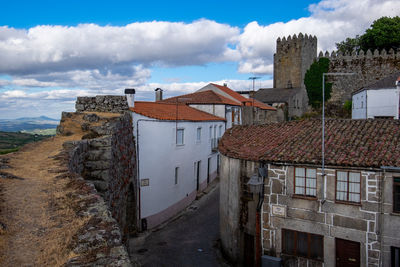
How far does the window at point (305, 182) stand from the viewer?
12.6m

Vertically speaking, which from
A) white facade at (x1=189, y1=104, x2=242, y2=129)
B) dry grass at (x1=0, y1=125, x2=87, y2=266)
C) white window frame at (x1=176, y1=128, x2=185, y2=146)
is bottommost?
dry grass at (x1=0, y1=125, x2=87, y2=266)

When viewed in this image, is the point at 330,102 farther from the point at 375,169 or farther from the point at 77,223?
the point at 77,223

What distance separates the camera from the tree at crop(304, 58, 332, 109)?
46125mm

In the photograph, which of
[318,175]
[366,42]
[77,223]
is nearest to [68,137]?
[77,223]

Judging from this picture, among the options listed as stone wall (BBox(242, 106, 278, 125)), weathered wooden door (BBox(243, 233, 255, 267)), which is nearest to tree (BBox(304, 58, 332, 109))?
stone wall (BBox(242, 106, 278, 125))

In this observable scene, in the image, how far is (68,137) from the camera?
12305 millimetres

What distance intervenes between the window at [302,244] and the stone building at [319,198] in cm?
4

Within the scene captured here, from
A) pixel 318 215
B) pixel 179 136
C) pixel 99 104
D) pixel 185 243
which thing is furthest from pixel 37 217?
pixel 179 136

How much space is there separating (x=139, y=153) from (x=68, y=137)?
7454 mm

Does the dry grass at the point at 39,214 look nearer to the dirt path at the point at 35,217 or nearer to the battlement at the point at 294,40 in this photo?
the dirt path at the point at 35,217

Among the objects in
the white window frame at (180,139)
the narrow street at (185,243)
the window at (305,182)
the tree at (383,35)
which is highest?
the tree at (383,35)

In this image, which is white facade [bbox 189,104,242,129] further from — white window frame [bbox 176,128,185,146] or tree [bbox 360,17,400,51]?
tree [bbox 360,17,400,51]

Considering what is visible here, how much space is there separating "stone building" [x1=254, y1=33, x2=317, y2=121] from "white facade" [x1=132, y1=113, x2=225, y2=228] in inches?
894

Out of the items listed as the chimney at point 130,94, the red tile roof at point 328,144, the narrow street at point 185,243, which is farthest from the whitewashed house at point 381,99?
the chimney at point 130,94
